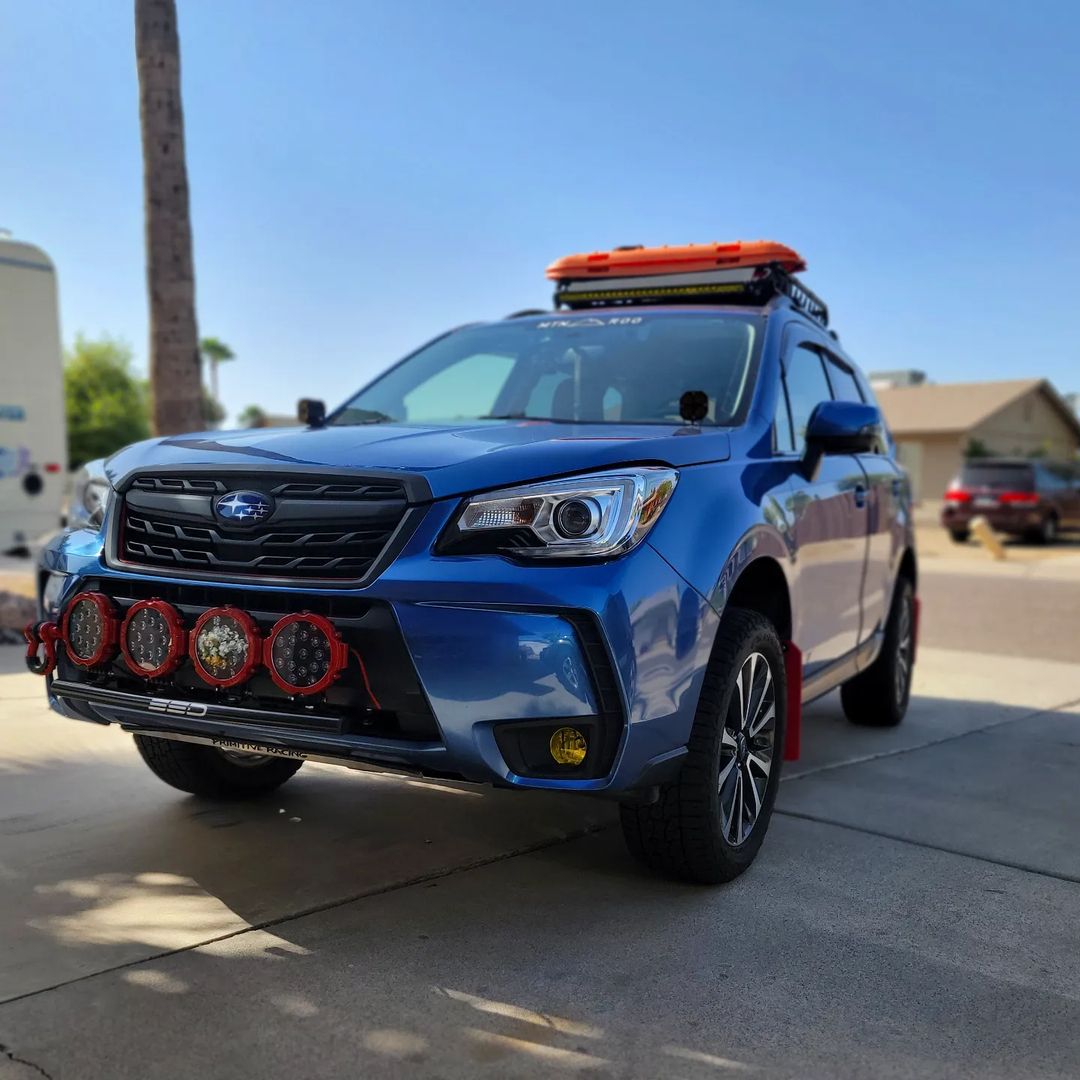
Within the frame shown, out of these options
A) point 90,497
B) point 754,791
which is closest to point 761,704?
point 754,791

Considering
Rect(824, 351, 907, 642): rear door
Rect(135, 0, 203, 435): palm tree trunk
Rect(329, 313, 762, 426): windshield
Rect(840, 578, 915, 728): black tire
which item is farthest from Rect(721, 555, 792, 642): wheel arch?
Rect(135, 0, 203, 435): palm tree trunk

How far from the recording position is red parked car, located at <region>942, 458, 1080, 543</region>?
23422 millimetres

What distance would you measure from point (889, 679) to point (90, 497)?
412 centimetres

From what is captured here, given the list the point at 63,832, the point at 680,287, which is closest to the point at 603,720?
the point at 63,832

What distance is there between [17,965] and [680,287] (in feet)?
13.0

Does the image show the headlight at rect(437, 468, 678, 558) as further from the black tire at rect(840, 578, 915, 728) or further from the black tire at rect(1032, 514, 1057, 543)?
the black tire at rect(1032, 514, 1057, 543)

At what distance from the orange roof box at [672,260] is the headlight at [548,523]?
2.70 m

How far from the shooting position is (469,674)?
296cm

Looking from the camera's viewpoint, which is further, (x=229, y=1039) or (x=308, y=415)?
(x=308, y=415)

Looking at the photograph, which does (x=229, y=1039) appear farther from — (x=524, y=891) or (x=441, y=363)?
(x=441, y=363)

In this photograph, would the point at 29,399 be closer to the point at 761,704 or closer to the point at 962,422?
the point at 761,704

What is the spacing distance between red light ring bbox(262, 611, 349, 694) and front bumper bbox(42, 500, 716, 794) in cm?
3

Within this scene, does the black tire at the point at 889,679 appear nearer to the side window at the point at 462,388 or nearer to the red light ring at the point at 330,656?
the side window at the point at 462,388

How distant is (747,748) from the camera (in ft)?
12.3
